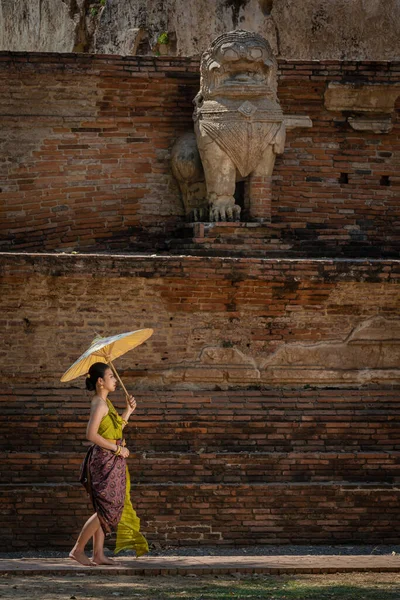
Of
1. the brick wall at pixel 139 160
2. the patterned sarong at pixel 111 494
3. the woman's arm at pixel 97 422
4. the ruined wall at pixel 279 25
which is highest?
the ruined wall at pixel 279 25

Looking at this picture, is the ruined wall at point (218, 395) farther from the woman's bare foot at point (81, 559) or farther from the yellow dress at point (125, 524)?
the woman's bare foot at point (81, 559)

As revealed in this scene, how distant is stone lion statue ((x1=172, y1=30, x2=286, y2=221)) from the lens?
14.0 metres

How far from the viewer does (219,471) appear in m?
12.6

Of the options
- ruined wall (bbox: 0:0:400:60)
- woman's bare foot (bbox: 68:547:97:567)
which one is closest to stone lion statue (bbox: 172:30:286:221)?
ruined wall (bbox: 0:0:400:60)

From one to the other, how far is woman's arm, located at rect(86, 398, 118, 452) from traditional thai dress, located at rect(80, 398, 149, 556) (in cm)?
6

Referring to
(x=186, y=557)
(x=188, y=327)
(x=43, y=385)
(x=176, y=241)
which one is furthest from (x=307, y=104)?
(x=186, y=557)

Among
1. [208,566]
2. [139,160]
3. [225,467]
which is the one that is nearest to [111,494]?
[208,566]

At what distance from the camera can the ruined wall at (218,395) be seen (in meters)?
12.4

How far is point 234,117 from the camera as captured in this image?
46.0 ft

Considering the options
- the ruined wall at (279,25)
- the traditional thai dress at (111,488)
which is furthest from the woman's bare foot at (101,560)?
the ruined wall at (279,25)

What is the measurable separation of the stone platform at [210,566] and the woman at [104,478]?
0.16m

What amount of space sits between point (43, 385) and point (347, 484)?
9.08ft

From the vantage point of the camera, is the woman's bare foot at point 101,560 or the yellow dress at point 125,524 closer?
→ the woman's bare foot at point 101,560

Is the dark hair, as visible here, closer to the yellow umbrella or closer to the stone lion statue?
the yellow umbrella
